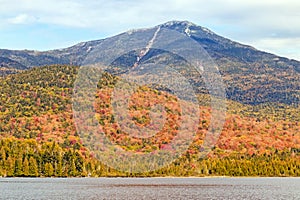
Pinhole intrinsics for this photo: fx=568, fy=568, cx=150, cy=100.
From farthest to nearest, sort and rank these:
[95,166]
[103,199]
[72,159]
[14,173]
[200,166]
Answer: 1. [200,166]
2. [95,166]
3. [72,159]
4. [14,173]
5. [103,199]

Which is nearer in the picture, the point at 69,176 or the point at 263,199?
the point at 263,199

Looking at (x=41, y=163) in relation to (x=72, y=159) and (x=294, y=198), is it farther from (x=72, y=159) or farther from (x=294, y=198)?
(x=294, y=198)

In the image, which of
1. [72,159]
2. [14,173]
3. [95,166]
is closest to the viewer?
[14,173]

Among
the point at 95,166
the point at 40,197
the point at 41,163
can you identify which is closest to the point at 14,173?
the point at 41,163

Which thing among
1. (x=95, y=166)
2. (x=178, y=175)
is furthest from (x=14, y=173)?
(x=178, y=175)

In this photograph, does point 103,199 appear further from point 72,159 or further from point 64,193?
point 72,159

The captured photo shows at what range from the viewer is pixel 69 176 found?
170 metres

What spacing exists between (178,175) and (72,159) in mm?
41206

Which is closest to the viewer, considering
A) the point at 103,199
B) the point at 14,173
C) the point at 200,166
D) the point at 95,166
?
the point at 103,199

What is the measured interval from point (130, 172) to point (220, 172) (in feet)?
98.7

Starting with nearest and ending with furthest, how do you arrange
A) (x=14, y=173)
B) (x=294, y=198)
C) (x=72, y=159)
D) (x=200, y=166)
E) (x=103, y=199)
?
1. (x=103, y=199)
2. (x=294, y=198)
3. (x=14, y=173)
4. (x=72, y=159)
5. (x=200, y=166)

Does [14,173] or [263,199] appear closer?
[263,199]

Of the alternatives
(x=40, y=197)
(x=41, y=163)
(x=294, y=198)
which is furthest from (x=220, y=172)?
(x=40, y=197)

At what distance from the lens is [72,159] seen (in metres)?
168
